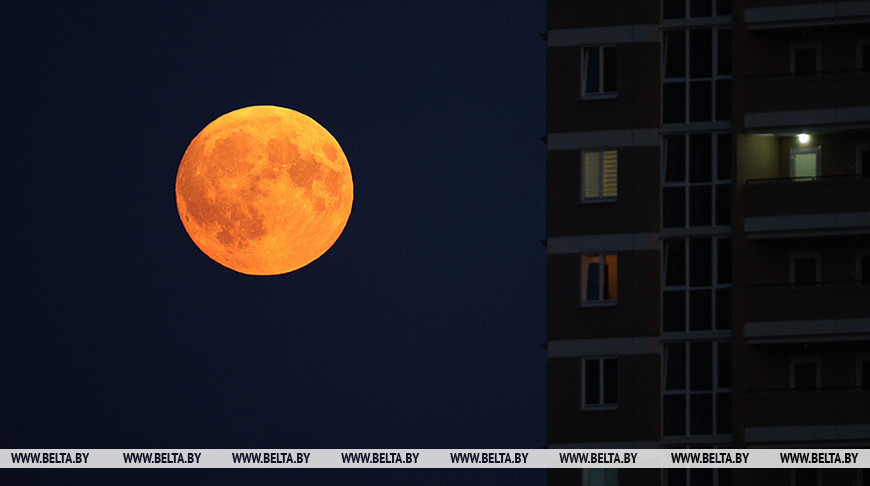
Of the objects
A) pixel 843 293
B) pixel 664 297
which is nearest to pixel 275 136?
pixel 664 297

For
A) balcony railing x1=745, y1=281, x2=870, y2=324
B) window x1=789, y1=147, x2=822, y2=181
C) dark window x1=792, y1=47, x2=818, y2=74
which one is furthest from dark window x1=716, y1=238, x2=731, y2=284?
dark window x1=792, y1=47, x2=818, y2=74

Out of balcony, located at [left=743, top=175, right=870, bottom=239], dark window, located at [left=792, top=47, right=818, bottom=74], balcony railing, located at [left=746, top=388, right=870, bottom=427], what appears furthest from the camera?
dark window, located at [left=792, top=47, right=818, bottom=74]

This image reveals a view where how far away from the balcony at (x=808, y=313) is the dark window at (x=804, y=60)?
19.3 ft

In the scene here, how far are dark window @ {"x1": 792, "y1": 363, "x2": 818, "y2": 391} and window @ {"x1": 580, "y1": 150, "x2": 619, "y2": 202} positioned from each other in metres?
6.79

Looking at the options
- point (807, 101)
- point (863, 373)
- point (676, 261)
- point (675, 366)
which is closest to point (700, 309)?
point (676, 261)

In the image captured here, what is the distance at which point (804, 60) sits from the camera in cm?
5634

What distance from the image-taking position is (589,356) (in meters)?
55.9

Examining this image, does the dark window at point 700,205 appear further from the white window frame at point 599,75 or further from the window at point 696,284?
the white window frame at point 599,75

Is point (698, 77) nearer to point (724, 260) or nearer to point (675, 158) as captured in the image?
point (675, 158)

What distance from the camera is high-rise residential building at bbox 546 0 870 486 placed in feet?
180

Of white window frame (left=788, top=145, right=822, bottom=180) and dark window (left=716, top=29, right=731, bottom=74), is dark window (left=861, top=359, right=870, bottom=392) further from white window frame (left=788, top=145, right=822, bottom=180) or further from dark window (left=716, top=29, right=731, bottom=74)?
dark window (left=716, top=29, right=731, bottom=74)

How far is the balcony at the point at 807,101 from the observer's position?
54.9 metres
